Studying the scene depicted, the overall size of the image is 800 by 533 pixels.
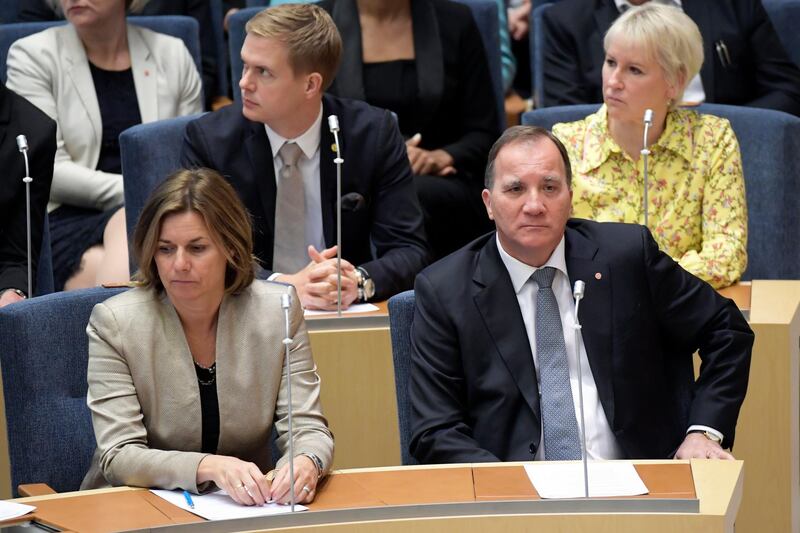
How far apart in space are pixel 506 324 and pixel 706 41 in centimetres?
211

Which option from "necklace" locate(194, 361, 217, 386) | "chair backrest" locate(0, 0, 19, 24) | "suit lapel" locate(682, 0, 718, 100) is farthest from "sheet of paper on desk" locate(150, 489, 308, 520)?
"chair backrest" locate(0, 0, 19, 24)

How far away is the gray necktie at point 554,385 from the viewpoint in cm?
254

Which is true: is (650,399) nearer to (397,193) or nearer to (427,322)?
(427,322)

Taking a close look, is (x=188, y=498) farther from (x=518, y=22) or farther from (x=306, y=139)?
(x=518, y=22)

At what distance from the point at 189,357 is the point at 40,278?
125 centimetres

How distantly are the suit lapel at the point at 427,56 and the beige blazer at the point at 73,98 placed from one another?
772mm

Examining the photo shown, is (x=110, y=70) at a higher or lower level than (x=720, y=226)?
higher

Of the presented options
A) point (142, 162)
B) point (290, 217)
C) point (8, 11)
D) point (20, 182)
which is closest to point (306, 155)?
point (290, 217)

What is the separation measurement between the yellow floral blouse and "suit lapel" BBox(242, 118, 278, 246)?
0.74 metres

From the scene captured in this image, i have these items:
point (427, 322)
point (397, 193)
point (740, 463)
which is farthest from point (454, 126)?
point (740, 463)

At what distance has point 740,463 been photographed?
223 cm

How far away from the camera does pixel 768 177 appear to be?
3.60 metres

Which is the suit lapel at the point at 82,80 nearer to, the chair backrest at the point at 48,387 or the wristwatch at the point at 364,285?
the wristwatch at the point at 364,285

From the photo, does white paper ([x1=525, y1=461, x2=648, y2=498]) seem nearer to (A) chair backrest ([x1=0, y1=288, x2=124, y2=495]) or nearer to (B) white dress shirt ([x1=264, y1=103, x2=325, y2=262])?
(A) chair backrest ([x1=0, y1=288, x2=124, y2=495])
